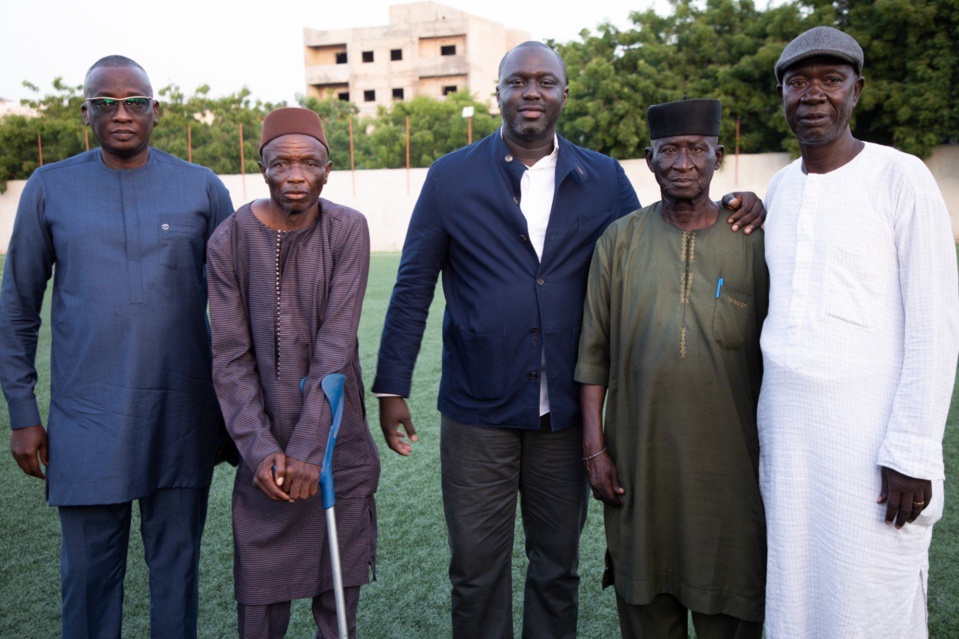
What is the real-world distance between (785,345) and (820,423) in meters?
0.23

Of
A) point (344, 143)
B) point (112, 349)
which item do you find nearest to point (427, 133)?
point (344, 143)

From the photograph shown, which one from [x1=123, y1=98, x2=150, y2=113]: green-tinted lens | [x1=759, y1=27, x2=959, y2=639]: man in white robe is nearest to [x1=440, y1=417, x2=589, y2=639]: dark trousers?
[x1=759, y1=27, x2=959, y2=639]: man in white robe

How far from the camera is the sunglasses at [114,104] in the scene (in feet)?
9.17

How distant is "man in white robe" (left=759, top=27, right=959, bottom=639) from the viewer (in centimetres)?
225

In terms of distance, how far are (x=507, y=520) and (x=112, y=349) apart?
1.47 m

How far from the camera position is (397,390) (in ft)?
10.0

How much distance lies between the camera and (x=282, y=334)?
2605mm

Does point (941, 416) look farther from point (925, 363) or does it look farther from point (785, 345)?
point (785, 345)

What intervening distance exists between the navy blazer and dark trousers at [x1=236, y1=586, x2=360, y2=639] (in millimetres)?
730

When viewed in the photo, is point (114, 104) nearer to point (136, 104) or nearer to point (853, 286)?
point (136, 104)

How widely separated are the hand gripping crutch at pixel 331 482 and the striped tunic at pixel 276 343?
0.08 metres

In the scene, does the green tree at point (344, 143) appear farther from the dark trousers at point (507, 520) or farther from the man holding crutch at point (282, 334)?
the man holding crutch at point (282, 334)

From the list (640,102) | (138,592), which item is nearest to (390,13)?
(640,102)

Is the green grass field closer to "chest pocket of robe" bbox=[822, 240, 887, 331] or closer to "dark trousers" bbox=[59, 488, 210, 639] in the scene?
"dark trousers" bbox=[59, 488, 210, 639]
